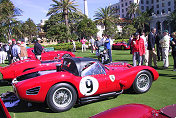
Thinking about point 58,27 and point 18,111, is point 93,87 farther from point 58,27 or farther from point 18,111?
point 58,27

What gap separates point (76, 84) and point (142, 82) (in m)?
2.16

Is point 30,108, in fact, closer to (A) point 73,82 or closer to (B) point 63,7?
(A) point 73,82

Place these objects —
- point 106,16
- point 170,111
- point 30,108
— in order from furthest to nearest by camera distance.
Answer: point 106,16 < point 30,108 < point 170,111

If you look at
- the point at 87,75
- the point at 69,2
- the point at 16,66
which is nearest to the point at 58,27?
the point at 69,2

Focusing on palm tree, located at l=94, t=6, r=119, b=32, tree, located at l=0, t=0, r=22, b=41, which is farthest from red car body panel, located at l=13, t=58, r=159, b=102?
palm tree, located at l=94, t=6, r=119, b=32

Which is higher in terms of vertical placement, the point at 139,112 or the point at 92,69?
the point at 92,69

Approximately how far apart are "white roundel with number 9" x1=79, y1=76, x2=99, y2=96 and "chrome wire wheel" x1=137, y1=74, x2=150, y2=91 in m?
1.52

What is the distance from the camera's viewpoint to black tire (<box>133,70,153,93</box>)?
471 centimetres

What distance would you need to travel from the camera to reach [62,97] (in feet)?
12.4

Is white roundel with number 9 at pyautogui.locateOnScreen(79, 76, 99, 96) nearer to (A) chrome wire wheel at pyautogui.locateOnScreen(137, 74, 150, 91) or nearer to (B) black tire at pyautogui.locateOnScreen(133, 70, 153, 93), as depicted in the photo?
(B) black tire at pyautogui.locateOnScreen(133, 70, 153, 93)

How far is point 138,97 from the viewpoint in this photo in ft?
14.9

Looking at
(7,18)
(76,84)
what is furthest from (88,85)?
(7,18)

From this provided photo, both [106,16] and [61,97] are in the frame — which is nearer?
[61,97]

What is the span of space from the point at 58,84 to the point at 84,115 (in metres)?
0.92
